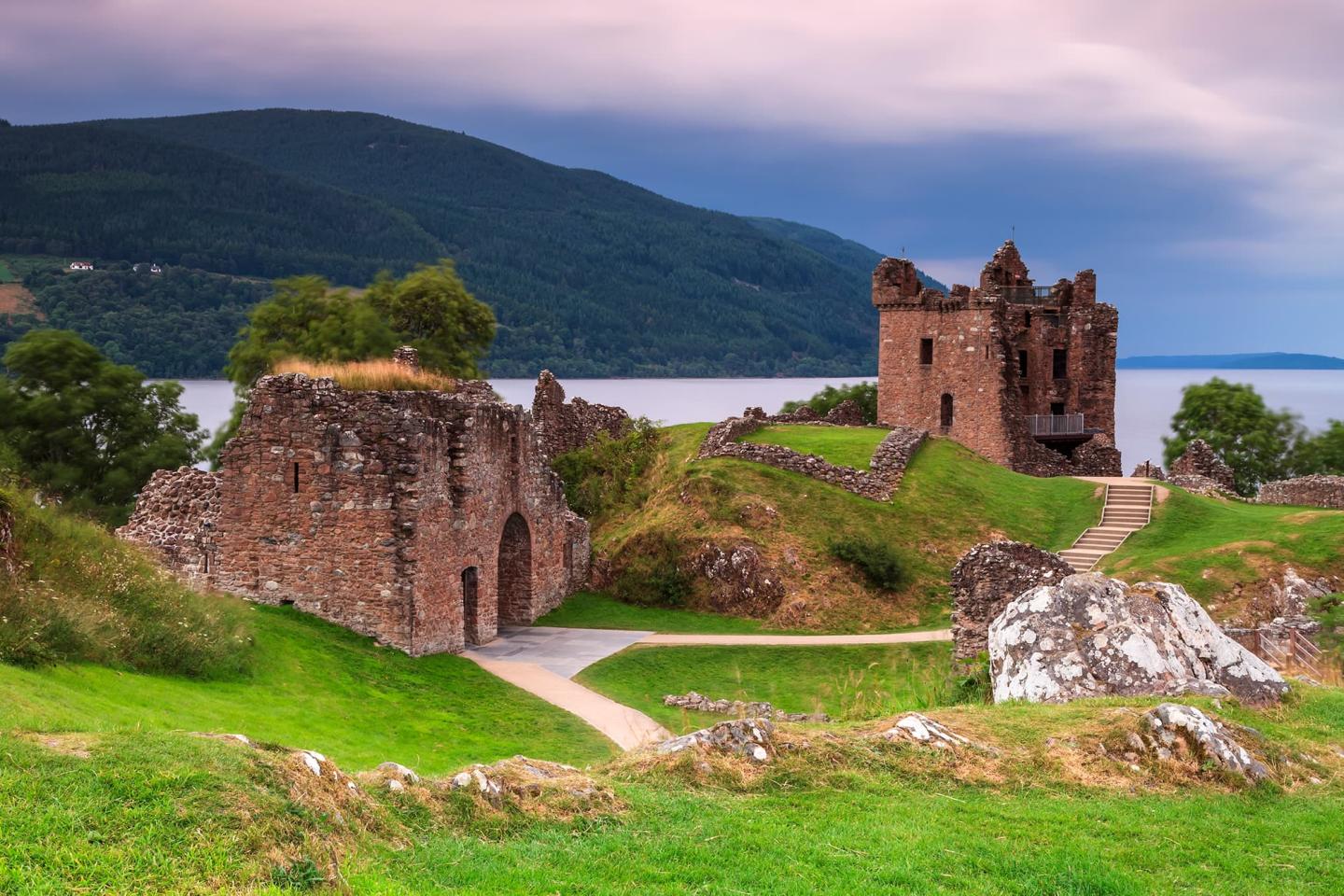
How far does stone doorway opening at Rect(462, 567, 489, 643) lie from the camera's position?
26078 mm

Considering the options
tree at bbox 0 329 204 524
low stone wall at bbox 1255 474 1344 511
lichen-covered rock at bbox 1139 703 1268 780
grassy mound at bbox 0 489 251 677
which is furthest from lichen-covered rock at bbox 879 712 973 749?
tree at bbox 0 329 204 524

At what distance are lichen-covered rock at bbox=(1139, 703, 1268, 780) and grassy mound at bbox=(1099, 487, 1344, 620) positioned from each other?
1649 centimetres

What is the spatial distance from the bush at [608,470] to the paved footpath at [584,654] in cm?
946

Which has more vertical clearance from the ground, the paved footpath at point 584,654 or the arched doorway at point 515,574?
the arched doorway at point 515,574

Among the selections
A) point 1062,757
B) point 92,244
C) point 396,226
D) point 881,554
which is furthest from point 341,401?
point 396,226

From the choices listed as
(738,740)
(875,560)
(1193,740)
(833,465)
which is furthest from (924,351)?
(738,740)

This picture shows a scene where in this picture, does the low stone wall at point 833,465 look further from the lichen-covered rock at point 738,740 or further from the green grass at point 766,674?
the lichen-covered rock at point 738,740

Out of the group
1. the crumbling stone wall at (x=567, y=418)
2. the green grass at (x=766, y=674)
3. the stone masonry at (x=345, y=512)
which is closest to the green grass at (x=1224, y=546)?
the green grass at (x=766, y=674)

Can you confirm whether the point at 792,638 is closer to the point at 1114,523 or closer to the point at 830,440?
the point at 1114,523

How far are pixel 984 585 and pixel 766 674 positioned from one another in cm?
629

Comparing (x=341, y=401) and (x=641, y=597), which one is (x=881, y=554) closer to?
(x=641, y=597)

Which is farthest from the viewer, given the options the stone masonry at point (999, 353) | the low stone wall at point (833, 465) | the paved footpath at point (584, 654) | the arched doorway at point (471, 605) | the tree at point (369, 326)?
the stone masonry at point (999, 353)

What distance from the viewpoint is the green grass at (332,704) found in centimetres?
1332

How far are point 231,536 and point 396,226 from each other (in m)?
155
